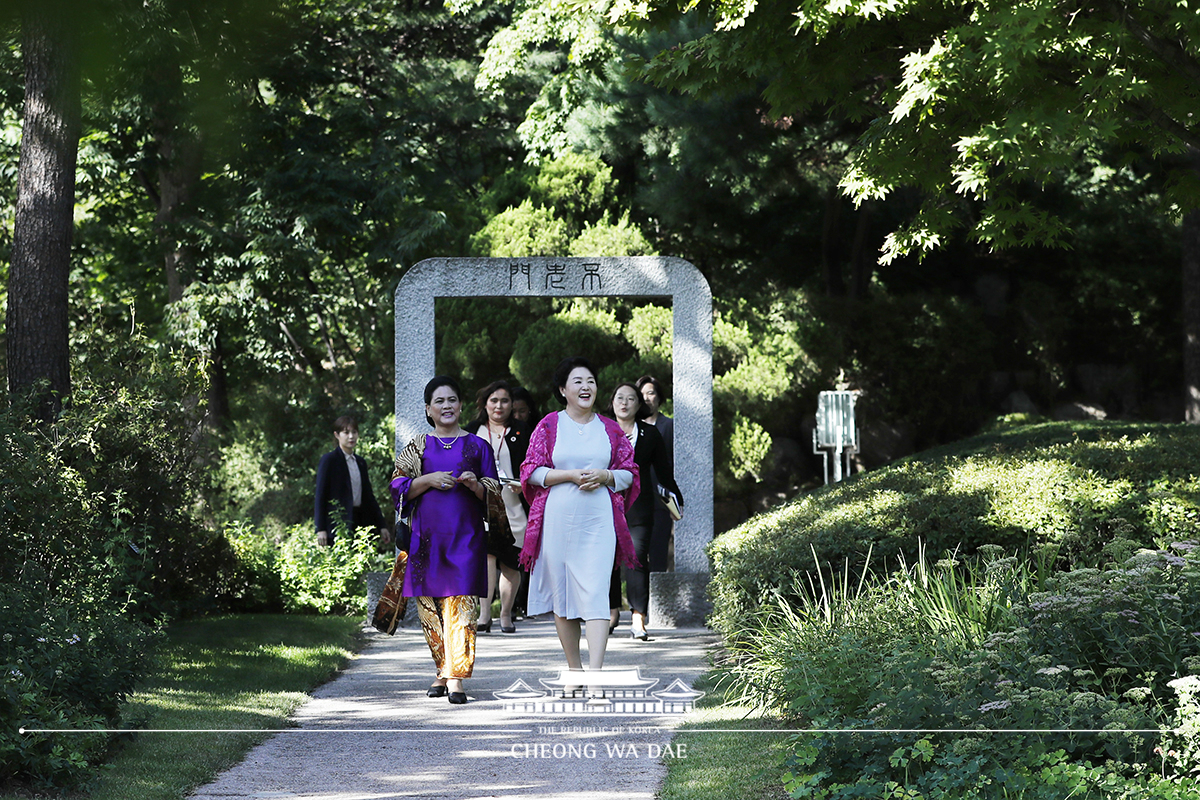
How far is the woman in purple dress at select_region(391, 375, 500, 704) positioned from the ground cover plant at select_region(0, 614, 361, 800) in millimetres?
894

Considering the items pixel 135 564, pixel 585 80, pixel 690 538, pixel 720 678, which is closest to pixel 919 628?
pixel 720 678

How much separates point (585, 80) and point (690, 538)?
7.45 metres

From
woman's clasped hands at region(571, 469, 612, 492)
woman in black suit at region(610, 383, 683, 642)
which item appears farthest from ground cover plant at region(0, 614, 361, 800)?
woman in black suit at region(610, 383, 683, 642)

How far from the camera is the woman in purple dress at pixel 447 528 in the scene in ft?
A: 19.9

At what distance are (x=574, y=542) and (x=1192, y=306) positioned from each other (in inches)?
440

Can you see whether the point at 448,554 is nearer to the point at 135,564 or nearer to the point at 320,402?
the point at 135,564

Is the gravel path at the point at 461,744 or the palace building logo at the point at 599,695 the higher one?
the palace building logo at the point at 599,695

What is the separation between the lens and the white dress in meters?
6.08

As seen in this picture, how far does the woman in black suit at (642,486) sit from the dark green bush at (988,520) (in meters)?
0.81

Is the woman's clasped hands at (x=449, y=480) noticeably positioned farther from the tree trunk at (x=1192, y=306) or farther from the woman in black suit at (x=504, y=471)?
the tree trunk at (x=1192, y=306)

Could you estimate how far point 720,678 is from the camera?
20.6 ft

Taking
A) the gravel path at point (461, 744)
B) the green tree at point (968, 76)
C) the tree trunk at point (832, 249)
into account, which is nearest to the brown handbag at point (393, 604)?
the gravel path at point (461, 744)

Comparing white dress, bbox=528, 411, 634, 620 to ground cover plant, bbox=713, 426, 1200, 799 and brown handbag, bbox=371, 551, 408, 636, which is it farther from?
ground cover plant, bbox=713, 426, 1200, 799

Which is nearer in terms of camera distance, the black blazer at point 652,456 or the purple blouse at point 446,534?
the purple blouse at point 446,534
